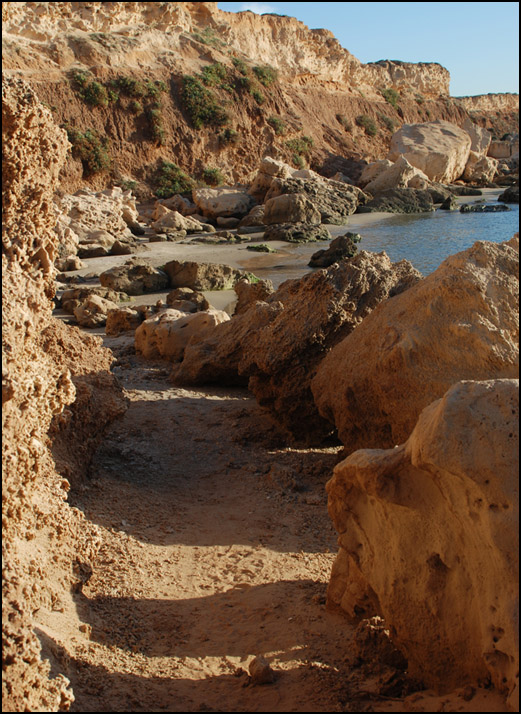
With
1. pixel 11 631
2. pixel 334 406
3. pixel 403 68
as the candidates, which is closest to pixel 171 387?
pixel 334 406

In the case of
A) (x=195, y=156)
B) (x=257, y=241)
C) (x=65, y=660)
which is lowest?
(x=65, y=660)

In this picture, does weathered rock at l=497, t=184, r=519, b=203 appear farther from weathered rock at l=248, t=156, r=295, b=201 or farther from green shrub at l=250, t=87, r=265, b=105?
green shrub at l=250, t=87, r=265, b=105

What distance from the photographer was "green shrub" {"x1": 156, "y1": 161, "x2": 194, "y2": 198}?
91.9 ft

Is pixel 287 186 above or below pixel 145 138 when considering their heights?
below

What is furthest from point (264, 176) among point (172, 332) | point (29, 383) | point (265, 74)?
point (29, 383)

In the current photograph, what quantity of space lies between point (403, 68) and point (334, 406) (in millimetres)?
51796

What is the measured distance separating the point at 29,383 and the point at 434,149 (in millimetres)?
36650

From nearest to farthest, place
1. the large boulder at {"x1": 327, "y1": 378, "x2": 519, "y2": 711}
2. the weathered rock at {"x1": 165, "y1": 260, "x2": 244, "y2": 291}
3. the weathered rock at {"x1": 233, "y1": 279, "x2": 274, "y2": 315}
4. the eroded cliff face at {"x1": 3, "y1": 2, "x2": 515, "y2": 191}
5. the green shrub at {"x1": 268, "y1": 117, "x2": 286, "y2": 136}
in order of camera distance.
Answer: the large boulder at {"x1": 327, "y1": 378, "x2": 519, "y2": 711} < the weathered rock at {"x1": 233, "y1": 279, "x2": 274, "y2": 315} < the weathered rock at {"x1": 165, "y1": 260, "x2": 244, "y2": 291} < the eroded cliff face at {"x1": 3, "y1": 2, "x2": 515, "y2": 191} < the green shrub at {"x1": 268, "y1": 117, "x2": 286, "y2": 136}

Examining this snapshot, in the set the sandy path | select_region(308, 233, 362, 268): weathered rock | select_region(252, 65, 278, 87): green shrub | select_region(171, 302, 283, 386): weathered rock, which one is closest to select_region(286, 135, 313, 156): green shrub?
select_region(252, 65, 278, 87): green shrub

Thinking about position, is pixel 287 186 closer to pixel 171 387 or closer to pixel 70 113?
pixel 70 113

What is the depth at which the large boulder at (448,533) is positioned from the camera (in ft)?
7.54

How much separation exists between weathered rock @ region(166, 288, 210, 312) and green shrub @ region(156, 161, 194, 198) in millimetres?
18042

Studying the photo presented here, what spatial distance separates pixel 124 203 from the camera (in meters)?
22.3

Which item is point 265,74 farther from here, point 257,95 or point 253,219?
point 253,219
